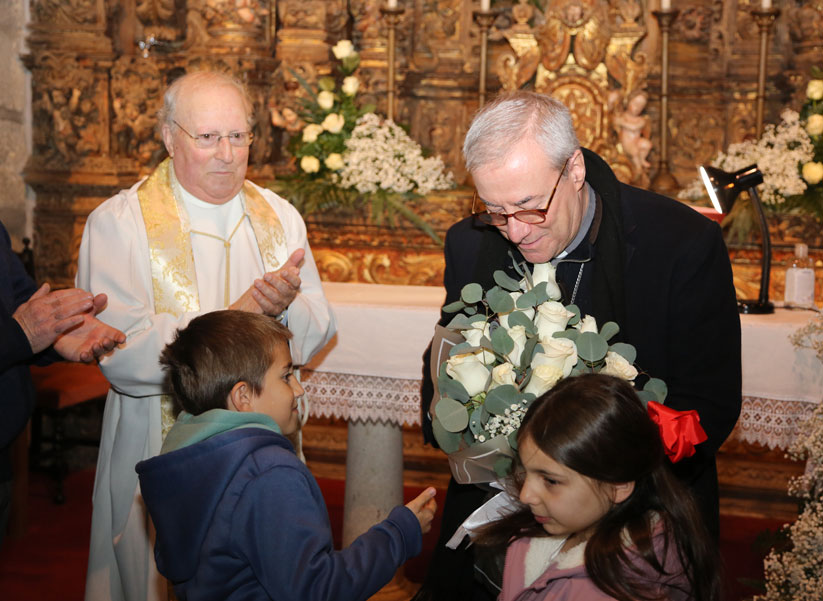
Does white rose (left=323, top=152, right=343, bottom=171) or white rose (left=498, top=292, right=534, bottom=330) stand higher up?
white rose (left=323, top=152, right=343, bottom=171)

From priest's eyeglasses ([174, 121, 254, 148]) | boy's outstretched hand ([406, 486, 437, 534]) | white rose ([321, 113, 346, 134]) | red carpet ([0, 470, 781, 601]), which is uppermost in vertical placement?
white rose ([321, 113, 346, 134])

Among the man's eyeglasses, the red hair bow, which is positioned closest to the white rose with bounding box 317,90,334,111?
the man's eyeglasses

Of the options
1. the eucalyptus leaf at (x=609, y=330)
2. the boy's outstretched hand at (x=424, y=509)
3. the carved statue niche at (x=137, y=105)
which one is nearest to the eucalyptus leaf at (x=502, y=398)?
the eucalyptus leaf at (x=609, y=330)

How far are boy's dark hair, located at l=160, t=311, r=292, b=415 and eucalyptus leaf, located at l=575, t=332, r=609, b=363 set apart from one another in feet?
2.60

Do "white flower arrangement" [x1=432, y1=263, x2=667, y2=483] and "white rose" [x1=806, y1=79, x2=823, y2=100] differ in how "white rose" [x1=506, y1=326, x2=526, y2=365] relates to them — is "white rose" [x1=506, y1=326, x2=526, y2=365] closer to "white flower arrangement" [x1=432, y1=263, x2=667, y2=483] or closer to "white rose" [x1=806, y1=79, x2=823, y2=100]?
"white flower arrangement" [x1=432, y1=263, x2=667, y2=483]

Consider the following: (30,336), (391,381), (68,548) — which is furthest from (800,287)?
(68,548)

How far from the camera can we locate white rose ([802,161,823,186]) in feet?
16.8

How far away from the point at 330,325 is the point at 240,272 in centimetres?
41

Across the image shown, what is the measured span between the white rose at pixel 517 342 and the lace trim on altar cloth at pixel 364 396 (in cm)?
210

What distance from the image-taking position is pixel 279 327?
8.05ft

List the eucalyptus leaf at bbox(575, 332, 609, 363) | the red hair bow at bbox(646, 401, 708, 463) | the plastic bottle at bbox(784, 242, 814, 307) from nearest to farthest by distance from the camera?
1. the red hair bow at bbox(646, 401, 708, 463)
2. the eucalyptus leaf at bbox(575, 332, 609, 363)
3. the plastic bottle at bbox(784, 242, 814, 307)

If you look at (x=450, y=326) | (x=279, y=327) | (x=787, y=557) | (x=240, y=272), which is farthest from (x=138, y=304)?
(x=787, y=557)

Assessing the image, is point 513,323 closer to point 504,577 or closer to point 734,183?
point 504,577

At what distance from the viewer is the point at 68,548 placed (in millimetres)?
5188
